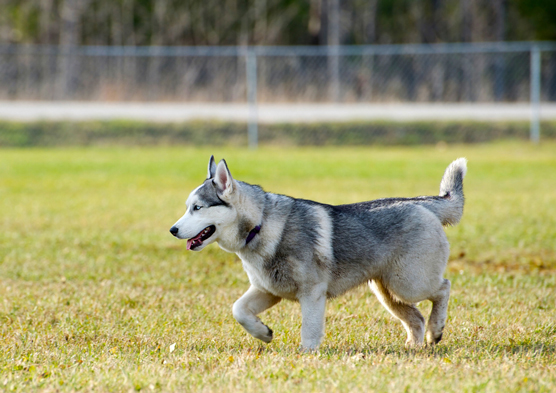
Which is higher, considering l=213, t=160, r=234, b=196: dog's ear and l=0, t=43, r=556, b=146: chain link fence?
l=0, t=43, r=556, b=146: chain link fence

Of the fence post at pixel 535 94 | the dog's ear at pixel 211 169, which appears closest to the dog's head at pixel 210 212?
the dog's ear at pixel 211 169

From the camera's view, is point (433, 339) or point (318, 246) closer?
point (318, 246)

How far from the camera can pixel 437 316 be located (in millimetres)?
4535

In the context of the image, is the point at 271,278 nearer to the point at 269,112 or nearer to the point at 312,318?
the point at 312,318

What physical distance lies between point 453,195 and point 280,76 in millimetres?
14353

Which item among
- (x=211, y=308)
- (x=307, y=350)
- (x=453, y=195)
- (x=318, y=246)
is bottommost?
(x=211, y=308)

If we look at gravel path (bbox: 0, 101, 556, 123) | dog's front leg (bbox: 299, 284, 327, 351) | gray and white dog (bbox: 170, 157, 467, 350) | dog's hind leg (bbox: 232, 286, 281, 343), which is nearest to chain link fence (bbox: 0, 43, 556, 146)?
gravel path (bbox: 0, 101, 556, 123)

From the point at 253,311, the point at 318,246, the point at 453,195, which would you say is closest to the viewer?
the point at 318,246

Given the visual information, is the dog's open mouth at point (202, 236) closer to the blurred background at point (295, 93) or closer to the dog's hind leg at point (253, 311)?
the dog's hind leg at point (253, 311)

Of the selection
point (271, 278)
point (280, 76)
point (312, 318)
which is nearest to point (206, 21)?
point (280, 76)

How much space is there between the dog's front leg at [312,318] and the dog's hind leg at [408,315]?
600 mm

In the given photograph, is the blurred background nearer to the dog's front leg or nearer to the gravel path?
the gravel path

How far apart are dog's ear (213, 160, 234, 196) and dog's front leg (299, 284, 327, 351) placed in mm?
789

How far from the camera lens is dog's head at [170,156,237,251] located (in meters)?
4.20
